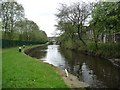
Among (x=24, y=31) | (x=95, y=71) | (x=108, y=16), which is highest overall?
(x=24, y=31)

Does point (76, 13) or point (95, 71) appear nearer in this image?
point (95, 71)

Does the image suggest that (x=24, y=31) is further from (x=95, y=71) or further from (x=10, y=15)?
(x=95, y=71)

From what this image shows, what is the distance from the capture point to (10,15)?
4722 centimetres

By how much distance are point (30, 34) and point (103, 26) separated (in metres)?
59.3

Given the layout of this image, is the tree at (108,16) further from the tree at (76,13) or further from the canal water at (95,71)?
the tree at (76,13)

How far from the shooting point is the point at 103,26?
25.0 metres

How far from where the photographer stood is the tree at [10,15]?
45609mm

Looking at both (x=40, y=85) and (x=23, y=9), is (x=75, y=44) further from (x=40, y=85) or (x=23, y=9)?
(x=40, y=85)

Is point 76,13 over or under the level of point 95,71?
over

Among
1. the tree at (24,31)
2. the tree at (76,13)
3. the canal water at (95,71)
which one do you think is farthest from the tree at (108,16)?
the tree at (24,31)

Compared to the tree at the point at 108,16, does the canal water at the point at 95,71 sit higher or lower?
lower

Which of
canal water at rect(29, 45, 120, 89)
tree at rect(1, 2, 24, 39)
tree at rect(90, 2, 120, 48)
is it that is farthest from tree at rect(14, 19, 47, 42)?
tree at rect(90, 2, 120, 48)

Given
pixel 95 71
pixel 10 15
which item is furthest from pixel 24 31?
pixel 95 71

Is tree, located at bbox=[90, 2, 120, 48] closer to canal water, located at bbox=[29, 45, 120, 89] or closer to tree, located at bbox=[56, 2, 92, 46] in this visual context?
canal water, located at bbox=[29, 45, 120, 89]
